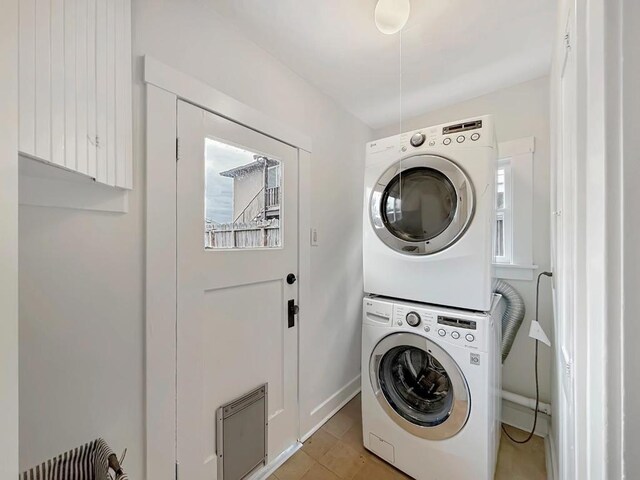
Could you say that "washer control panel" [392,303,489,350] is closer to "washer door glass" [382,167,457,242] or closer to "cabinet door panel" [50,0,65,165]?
"washer door glass" [382,167,457,242]

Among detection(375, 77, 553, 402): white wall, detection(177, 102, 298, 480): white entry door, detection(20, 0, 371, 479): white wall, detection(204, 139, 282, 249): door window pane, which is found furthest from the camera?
detection(375, 77, 553, 402): white wall

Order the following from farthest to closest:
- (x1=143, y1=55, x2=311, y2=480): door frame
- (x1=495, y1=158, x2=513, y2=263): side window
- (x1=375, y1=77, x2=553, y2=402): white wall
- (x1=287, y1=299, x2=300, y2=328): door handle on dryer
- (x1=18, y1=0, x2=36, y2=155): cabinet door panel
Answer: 1. (x1=495, y1=158, x2=513, y2=263): side window
2. (x1=375, y1=77, x2=553, y2=402): white wall
3. (x1=287, y1=299, x2=300, y2=328): door handle on dryer
4. (x1=143, y1=55, x2=311, y2=480): door frame
5. (x1=18, y1=0, x2=36, y2=155): cabinet door panel

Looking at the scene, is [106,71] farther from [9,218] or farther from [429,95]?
[429,95]

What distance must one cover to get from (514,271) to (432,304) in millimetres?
898


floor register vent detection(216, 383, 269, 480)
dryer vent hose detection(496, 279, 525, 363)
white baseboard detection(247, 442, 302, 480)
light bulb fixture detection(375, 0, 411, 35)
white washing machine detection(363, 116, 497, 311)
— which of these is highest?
light bulb fixture detection(375, 0, 411, 35)

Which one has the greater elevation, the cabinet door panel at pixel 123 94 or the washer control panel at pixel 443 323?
the cabinet door panel at pixel 123 94

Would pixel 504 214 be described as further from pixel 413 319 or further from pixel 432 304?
pixel 413 319

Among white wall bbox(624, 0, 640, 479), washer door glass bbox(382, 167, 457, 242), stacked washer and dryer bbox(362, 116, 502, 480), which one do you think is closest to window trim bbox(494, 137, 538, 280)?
stacked washer and dryer bbox(362, 116, 502, 480)

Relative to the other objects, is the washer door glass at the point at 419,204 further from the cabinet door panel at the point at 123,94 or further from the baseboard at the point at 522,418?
the baseboard at the point at 522,418

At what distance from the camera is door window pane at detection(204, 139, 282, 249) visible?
4.20ft

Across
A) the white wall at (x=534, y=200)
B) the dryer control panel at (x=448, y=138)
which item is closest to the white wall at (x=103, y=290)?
the dryer control panel at (x=448, y=138)

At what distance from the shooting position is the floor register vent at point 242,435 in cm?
129

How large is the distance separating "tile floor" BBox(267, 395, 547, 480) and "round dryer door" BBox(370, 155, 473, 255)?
4.11ft

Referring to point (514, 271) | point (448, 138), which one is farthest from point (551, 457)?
point (448, 138)
